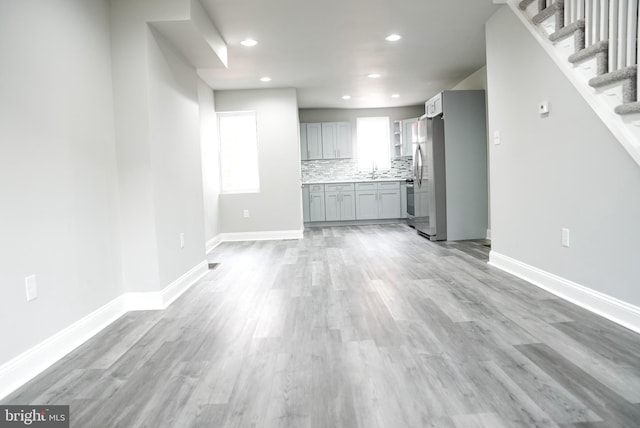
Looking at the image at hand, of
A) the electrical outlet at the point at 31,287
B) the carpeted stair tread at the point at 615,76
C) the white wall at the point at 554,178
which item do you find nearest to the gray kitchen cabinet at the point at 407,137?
the white wall at the point at 554,178

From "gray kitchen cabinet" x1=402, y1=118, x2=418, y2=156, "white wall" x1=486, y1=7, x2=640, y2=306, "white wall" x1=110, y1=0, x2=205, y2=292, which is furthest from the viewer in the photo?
"gray kitchen cabinet" x1=402, y1=118, x2=418, y2=156

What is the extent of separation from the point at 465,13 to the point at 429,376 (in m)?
3.37

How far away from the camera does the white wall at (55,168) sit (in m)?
1.96

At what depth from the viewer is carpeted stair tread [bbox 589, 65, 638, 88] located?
7.63 feet

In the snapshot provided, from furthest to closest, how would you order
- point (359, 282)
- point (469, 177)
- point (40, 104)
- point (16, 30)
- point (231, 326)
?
1. point (469, 177)
2. point (359, 282)
3. point (231, 326)
4. point (40, 104)
5. point (16, 30)

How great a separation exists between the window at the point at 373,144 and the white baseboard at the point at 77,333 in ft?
18.9

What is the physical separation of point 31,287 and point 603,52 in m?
3.51

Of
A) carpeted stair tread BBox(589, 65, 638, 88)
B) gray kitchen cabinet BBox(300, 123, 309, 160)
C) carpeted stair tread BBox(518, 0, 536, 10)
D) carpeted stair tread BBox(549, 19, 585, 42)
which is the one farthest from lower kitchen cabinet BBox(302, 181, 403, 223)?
carpeted stair tread BBox(589, 65, 638, 88)

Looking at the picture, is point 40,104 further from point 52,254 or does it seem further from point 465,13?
point 465,13

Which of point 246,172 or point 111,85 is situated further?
point 246,172

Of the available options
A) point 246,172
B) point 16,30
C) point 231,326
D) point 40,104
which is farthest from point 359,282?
point 246,172

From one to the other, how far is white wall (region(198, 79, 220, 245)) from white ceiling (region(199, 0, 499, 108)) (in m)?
0.28

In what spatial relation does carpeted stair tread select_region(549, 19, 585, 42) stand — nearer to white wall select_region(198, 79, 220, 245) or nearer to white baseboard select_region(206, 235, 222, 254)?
white wall select_region(198, 79, 220, 245)

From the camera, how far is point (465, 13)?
3.86 metres
